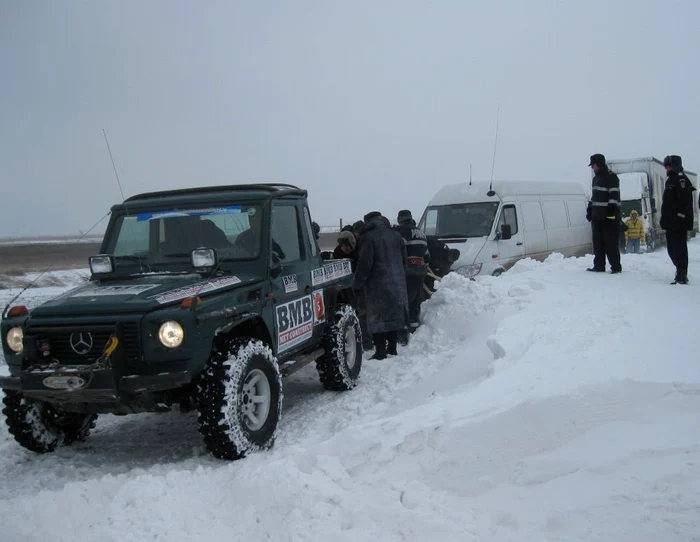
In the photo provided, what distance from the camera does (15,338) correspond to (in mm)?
4668

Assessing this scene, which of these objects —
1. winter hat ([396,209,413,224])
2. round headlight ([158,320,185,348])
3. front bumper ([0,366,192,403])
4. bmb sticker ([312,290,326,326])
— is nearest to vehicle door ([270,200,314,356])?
bmb sticker ([312,290,326,326])

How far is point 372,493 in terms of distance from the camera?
12.1 feet

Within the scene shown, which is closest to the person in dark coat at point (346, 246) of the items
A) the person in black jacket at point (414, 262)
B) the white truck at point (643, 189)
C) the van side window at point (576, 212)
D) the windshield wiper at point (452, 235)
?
the person in black jacket at point (414, 262)

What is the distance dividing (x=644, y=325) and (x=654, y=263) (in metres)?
6.21

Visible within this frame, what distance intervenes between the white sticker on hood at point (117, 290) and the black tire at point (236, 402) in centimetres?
74

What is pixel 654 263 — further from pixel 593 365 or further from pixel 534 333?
pixel 593 365

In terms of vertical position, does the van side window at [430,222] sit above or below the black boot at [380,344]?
above

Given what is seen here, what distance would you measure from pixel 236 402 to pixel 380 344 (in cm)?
359

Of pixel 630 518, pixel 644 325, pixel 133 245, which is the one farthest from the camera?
pixel 644 325

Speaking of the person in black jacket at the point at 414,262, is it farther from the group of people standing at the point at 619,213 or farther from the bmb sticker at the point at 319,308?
the group of people standing at the point at 619,213

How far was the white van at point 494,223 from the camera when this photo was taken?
38.0ft

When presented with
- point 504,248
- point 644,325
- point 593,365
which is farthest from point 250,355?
point 504,248

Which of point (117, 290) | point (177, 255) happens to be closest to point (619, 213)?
point (177, 255)

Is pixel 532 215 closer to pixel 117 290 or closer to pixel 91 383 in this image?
pixel 117 290
